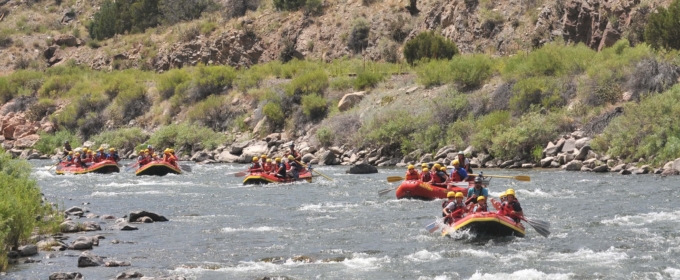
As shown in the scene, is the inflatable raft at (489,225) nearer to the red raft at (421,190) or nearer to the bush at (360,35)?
the red raft at (421,190)

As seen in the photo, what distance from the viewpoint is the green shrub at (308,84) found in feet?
168

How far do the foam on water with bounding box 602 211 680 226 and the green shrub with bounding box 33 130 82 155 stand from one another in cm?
4332

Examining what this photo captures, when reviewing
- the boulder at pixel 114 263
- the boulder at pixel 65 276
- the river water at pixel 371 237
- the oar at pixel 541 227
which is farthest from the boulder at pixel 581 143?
the boulder at pixel 65 276

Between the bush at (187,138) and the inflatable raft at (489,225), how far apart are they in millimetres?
32500

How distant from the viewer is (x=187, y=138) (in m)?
50.6

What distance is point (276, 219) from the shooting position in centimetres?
2217

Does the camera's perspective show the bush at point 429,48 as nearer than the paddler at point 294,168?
No

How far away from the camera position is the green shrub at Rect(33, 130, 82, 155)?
5709 cm

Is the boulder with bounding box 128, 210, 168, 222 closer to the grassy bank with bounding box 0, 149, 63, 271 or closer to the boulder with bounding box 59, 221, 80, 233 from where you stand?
the boulder with bounding box 59, 221, 80, 233

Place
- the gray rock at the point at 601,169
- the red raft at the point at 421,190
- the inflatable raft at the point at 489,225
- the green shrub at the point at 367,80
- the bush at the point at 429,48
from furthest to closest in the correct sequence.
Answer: the bush at the point at 429,48
the green shrub at the point at 367,80
the gray rock at the point at 601,169
the red raft at the point at 421,190
the inflatable raft at the point at 489,225

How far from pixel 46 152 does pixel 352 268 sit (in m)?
45.0

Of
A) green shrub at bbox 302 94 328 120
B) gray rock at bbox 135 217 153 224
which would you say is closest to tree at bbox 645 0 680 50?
green shrub at bbox 302 94 328 120

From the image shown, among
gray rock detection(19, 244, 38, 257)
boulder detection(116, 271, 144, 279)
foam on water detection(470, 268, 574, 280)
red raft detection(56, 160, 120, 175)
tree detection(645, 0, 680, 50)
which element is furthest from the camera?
tree detection(645, 0, 680, 50)

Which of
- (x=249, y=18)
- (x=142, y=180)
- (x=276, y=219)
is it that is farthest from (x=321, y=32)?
(x=276, y=219)
